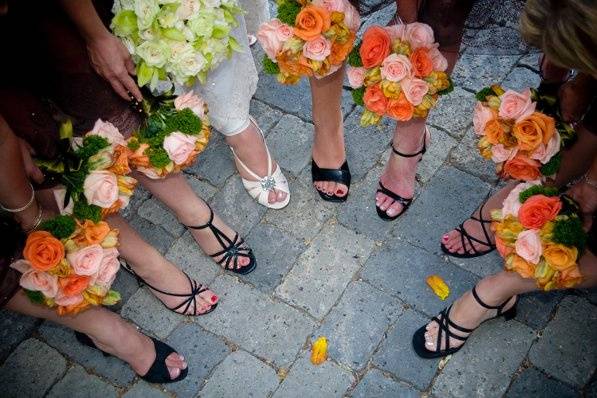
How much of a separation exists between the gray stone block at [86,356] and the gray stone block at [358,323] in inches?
38.9

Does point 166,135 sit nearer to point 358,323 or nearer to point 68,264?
point 68,264

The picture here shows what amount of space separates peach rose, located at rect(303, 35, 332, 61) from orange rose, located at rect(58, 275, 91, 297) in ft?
4.18

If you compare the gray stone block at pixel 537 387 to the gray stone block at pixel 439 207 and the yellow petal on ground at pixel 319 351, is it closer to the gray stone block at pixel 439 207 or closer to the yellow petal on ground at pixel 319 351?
the gray stone block at pixel 439 207

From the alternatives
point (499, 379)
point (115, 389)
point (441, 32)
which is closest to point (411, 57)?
point (441, 32)

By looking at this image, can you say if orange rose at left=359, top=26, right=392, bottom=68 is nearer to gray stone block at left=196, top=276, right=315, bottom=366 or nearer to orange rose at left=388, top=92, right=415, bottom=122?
orange rose at left=388, top=92, right=415, bottom=122

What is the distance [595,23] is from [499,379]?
164 centimetres

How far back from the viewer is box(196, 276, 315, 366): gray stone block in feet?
8.50

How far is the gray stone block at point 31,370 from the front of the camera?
2.63m

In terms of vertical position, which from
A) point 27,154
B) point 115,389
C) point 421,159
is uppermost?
point 27,154

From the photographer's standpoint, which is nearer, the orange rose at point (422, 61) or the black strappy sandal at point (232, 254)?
the orange rose at point (422, 61)

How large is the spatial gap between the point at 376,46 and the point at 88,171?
1265mm

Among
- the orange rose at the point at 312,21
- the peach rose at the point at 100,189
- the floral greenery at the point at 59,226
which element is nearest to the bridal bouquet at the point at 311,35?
the orange rose at the point at 312,21

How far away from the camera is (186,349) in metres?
2.65

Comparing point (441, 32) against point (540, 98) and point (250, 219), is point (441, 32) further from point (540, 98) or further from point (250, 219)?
point (250, 219)
